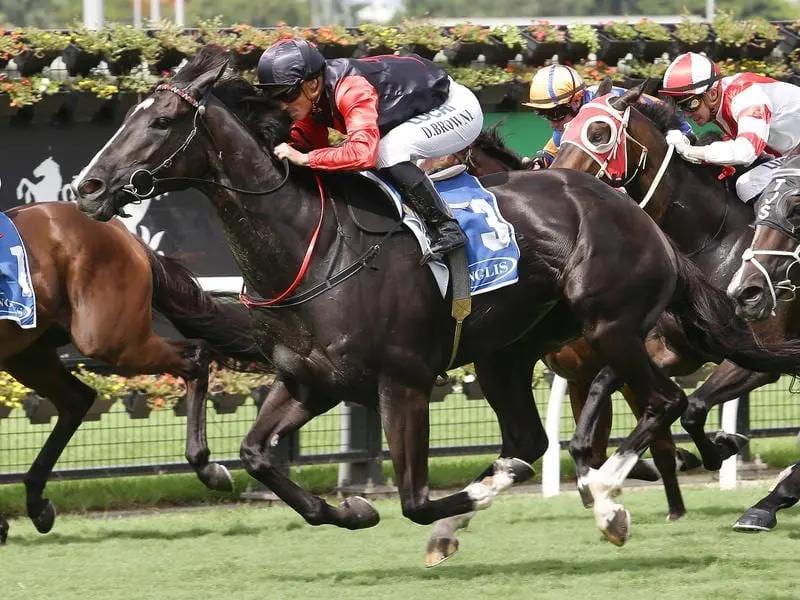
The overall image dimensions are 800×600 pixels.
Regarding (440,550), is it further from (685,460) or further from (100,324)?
(100,324)

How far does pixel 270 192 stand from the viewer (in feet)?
14.8

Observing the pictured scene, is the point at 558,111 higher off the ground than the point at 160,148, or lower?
lower

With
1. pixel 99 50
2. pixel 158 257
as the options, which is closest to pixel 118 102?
pixel 99 50

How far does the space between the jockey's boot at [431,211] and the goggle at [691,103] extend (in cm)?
159

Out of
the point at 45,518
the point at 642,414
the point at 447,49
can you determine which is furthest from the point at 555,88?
the point at 45,518

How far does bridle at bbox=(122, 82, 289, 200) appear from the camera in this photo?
4.32 m

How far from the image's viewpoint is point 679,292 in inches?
203

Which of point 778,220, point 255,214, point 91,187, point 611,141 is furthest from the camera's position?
point 611,141

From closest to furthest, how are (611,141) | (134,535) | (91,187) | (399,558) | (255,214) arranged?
(91,187) → (255,214) → (399,558) → (611,141) → (134,535)

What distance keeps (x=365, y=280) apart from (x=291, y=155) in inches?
17.4

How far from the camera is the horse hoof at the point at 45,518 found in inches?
231

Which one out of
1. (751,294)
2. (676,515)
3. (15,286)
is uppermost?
(751,294)

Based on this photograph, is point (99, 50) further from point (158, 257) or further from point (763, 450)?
point (763, 450)

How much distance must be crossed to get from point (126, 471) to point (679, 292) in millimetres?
2788
